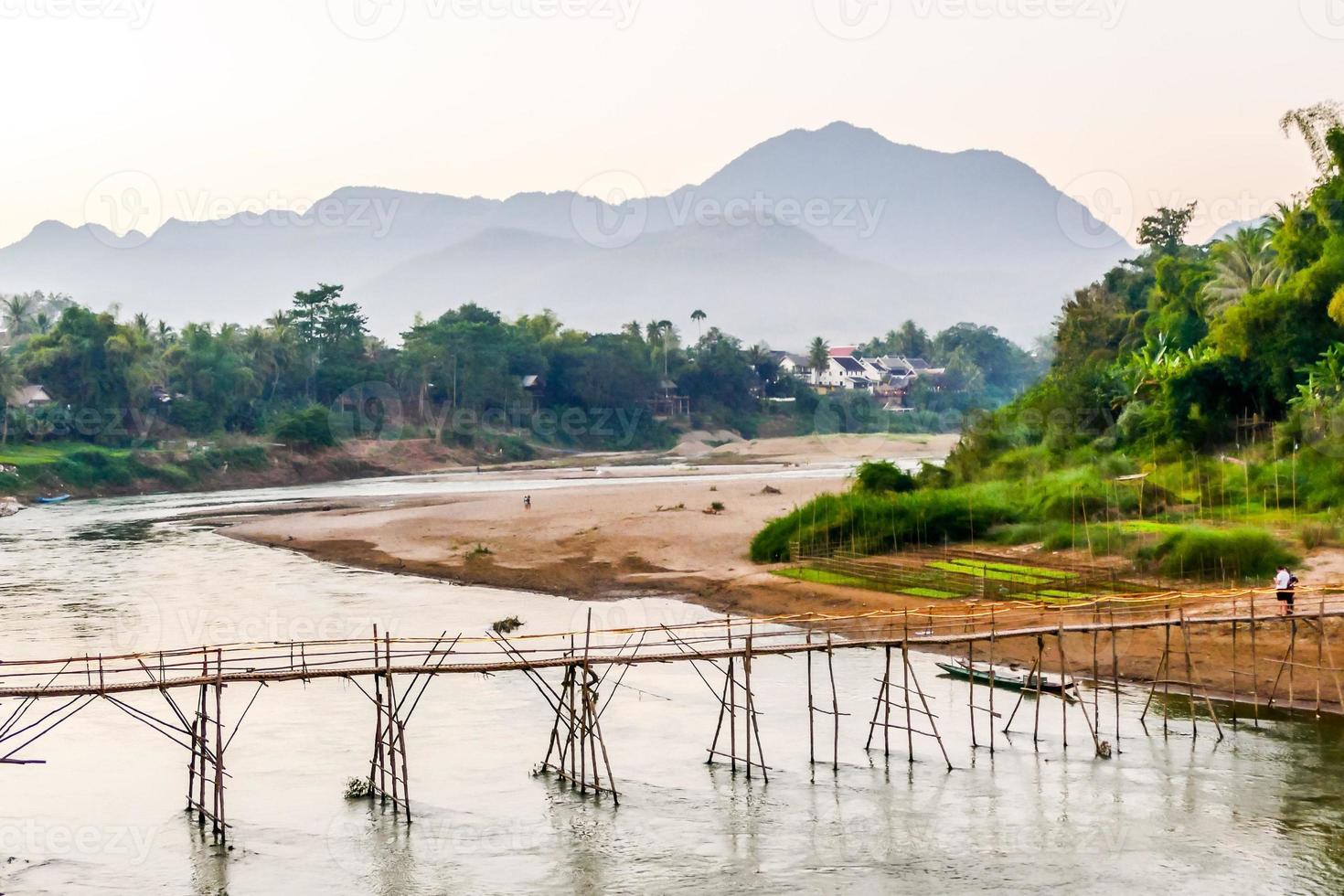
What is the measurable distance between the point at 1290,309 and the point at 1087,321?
29675 mm

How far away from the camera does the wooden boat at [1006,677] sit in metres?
30.7

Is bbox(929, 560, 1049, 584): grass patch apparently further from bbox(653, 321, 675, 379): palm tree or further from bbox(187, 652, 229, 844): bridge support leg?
bbox(653, 321, 675, 379): palm tree

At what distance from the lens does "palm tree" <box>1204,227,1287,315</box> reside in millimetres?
63625

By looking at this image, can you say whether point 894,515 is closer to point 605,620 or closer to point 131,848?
point 605,620

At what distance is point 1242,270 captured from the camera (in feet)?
216

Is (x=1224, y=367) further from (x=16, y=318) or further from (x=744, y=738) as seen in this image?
(x=16, y=318)

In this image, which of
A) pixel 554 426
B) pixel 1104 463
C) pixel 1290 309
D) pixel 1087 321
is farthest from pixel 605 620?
pixel 554 426

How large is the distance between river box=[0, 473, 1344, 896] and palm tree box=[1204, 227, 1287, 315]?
3613cm

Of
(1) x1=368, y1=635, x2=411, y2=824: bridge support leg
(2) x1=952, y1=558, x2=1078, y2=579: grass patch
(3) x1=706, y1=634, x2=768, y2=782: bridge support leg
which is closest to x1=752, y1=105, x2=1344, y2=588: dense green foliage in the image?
(2) x1=952, y1=558, x2=1078, y2=579: grass patch

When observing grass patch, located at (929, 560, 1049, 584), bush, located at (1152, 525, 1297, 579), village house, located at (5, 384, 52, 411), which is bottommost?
grass patch, located at (929, 560, 1049, 584)

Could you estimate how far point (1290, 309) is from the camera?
5553cm

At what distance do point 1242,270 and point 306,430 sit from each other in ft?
235

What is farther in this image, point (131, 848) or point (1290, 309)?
point (1290, 309)

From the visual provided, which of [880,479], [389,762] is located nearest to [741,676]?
[389,762]
